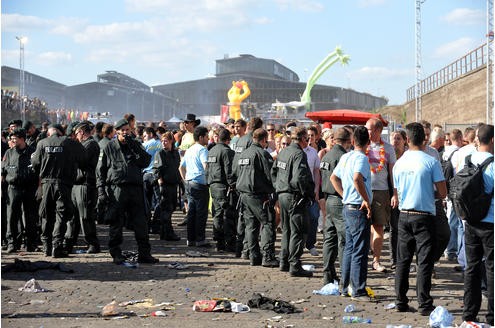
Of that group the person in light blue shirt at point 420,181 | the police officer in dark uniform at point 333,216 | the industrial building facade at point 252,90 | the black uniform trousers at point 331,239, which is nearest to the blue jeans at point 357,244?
the police officer in dark uniform at point 333,216

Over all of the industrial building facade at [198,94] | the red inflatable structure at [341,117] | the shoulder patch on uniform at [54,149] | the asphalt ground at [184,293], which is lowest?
the asphalt ground at [184,293]

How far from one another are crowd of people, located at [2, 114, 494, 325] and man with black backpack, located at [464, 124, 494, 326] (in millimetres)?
11

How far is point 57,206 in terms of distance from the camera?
12.0m

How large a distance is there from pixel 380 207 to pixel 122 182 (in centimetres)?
378

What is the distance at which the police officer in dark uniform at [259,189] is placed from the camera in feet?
37.1

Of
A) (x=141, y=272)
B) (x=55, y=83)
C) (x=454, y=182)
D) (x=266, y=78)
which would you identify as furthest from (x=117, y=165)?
(x=266, y=78)

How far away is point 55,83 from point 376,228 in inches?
2389

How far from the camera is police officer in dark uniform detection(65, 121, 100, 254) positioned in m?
12.6

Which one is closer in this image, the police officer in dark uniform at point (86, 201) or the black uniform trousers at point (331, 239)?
the black uniform trousers at point (331, 239)

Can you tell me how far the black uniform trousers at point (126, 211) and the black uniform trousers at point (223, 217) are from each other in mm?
1573

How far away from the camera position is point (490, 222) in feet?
23.9

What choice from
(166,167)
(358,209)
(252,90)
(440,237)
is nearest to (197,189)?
(166,167)

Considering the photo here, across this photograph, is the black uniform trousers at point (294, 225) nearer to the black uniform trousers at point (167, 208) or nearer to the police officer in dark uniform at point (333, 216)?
the police officer in dark uniform at point (333, 216)

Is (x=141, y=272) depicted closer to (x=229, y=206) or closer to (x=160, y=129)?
(x=229, y=206)
